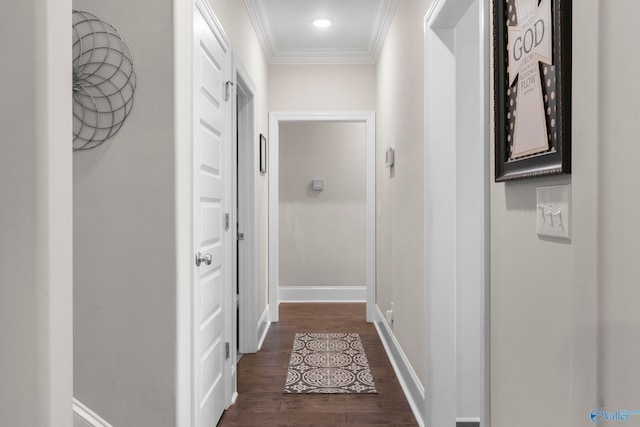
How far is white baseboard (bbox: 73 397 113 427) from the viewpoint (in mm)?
1671

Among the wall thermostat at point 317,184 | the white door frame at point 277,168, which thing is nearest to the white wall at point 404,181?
Result: the white door frame at point 277,168

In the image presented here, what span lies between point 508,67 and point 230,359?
2182 millimetres

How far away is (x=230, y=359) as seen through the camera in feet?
8.60

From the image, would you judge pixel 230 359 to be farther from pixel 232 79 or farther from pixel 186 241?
pixel 232 79

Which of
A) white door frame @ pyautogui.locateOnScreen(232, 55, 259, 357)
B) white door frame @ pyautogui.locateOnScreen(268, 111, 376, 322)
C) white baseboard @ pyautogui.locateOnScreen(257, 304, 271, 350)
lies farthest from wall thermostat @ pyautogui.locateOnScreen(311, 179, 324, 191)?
white door frame @ pyautogui.locateOnScreen(232, 55, 259, 357)

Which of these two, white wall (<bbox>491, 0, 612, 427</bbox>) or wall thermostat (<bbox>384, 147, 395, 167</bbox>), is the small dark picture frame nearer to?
wall thermostat (<bbox>384, 147, 395, 167</bbox>)

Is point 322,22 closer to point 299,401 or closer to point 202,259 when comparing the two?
point 202,259

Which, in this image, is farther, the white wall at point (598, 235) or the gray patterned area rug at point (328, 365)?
the gray patterned area rug at point (328, 365)

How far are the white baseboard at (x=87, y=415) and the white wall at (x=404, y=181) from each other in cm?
155

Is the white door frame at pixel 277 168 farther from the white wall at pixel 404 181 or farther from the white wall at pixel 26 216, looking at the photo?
the white wall at pixel 26 216

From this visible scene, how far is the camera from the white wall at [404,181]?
244 cm

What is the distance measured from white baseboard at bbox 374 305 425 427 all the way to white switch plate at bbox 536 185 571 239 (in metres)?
1.61

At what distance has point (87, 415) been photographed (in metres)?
1.68

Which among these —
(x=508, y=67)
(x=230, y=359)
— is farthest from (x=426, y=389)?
(x=508, y=67)
